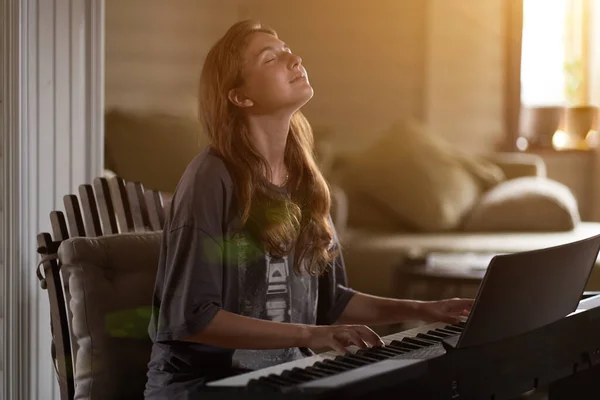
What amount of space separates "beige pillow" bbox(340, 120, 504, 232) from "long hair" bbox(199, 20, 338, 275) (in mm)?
2934

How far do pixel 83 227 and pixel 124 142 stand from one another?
214 centimetres

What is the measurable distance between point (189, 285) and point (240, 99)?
1.16 ft

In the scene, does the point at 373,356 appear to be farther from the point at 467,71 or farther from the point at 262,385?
the point at 467,71

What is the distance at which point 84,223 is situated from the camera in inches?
69.5

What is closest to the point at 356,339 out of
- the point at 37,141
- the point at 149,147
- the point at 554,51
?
the point at 37,141

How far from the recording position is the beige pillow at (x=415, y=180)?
442 centimetres

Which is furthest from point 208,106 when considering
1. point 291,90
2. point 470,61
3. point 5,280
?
point 470,61

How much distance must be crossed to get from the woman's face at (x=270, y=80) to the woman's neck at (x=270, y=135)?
0.05 feet

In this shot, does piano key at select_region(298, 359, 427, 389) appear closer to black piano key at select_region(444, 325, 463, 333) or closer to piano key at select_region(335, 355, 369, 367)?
piano key at select_region(335, 355, 369, 367)

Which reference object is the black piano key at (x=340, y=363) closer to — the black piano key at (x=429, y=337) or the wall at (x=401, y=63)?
the black piano key at (x=429, y=337)

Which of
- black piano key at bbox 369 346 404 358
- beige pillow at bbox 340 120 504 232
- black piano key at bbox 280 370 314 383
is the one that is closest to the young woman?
black piano key at bbox 369 346 404 358

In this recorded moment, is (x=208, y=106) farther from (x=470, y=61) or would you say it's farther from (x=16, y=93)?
(x=470, y=61)

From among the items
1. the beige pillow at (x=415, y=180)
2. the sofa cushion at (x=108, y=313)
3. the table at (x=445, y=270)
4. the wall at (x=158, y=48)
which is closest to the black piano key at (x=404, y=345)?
the sofa cushion at (x=108, y=313)

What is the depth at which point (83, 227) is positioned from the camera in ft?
5.59
